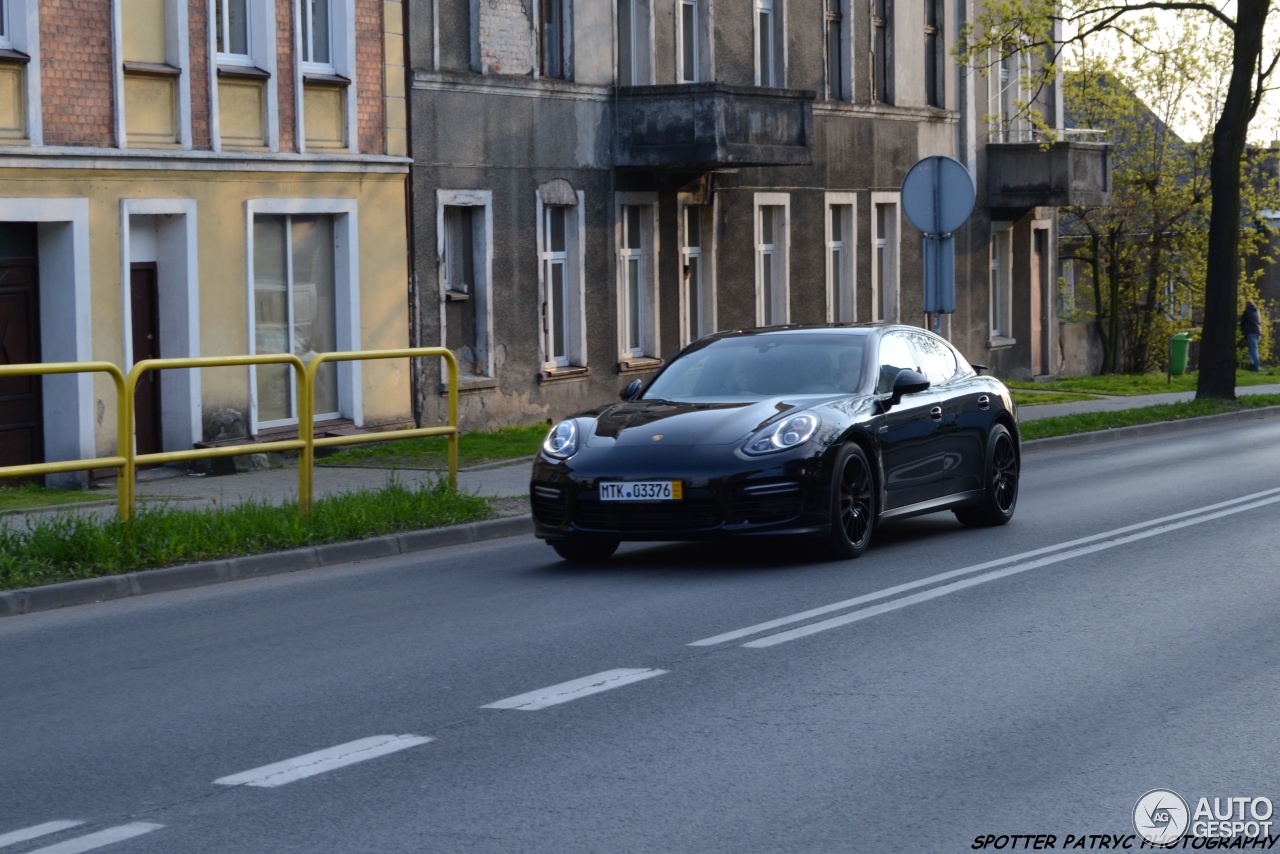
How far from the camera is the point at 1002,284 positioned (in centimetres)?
4122

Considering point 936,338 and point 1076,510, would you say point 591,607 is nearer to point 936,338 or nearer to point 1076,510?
point 936,338

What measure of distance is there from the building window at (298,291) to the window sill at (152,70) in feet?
6.76

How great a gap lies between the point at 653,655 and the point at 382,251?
50.6ft

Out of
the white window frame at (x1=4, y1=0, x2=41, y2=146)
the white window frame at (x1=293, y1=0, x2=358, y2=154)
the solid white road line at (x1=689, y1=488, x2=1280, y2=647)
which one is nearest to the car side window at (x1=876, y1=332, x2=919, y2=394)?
the solid white road line at (x1=689, y1=488, x2=1280, y2=647)

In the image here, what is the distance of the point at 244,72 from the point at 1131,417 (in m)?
13.0

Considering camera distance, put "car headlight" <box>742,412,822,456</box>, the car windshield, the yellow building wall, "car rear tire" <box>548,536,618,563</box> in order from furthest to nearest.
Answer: the yellow building wall < the car windshield < "car rear tire" <box>548,536,618,563</box> < "car headlight" <box>742,412,822,456</box>

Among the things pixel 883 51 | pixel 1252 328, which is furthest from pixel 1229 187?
pixel 1252 328

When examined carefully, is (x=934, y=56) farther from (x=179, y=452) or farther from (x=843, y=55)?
(x=179, y=452)

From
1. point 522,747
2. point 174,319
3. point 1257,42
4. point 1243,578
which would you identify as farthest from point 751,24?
point 522,747

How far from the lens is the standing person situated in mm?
47456

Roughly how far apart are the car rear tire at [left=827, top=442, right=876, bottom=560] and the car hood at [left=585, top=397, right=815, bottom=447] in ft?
1.51

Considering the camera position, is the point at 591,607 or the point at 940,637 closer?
the point at 940,637

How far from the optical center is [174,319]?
20969 millimetres

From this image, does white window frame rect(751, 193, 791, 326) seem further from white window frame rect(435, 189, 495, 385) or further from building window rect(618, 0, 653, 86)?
white window frame rect(435, 189, 495, 385)
